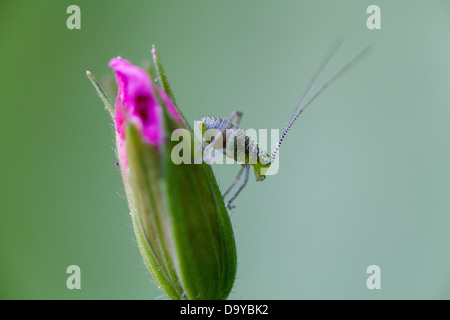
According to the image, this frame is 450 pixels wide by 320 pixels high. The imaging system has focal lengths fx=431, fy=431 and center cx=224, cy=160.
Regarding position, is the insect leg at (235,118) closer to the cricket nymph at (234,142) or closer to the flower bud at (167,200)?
the cricket nymph at (234,142)

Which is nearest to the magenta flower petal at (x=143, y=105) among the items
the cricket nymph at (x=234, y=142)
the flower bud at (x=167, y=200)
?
the flower bud at (x=167, y=200)

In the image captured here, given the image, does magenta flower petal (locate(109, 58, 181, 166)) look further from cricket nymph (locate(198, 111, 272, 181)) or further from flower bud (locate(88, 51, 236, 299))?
cricket nymph (locate(198, 111, 272, 181))

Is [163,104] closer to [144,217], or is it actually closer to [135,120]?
[135,120]

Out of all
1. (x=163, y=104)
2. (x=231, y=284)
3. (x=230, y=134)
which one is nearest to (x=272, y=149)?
(x=230, y=134)

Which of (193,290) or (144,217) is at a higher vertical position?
(144,217)

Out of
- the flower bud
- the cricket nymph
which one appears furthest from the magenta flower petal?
the cricket nymph
